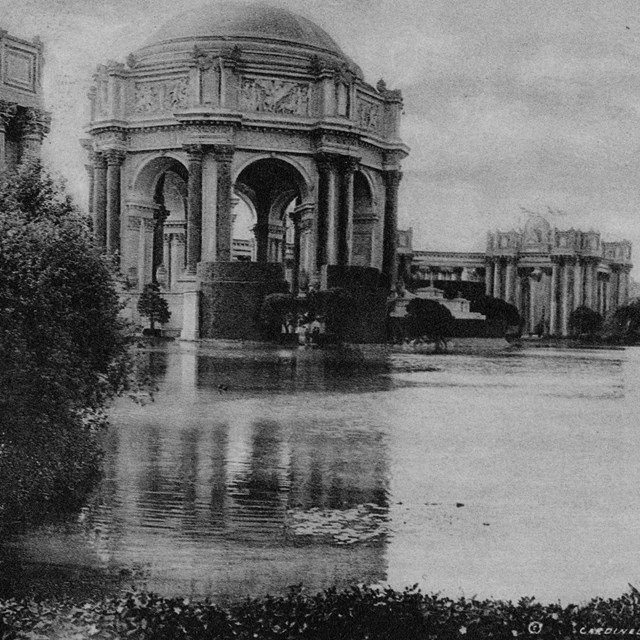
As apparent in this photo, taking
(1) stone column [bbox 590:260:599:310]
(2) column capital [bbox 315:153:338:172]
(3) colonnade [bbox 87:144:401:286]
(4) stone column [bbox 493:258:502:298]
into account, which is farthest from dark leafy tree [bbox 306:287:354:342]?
(4) stone column [bbox 493:258:502:298]

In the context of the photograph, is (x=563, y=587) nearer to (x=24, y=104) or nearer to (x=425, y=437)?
(x=425, y=437)

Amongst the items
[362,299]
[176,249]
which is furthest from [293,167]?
[176,249]

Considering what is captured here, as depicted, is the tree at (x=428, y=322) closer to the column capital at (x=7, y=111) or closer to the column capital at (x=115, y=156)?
the column capital at (x=115, y=156)

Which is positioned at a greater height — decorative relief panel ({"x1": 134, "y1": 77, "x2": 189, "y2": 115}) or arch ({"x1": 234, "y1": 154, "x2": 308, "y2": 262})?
decorative relief panel ({"x1": 134, "y1": 77, "x2": 189, "y2": 115})

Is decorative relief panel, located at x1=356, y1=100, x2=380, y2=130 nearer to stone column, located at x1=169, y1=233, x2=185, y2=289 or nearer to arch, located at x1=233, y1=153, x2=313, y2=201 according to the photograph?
arch, located at x1=233, y1=153, x2=313, y2=201

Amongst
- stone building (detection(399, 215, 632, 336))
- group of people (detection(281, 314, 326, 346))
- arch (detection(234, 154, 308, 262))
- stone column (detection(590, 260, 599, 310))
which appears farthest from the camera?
stone column (detection(590, 260, 599, 310))

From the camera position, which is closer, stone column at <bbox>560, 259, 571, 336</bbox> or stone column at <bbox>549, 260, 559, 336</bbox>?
stone column at <bbox>560, 259, 571, 336</bbox>

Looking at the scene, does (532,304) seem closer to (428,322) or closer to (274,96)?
(428,322)
